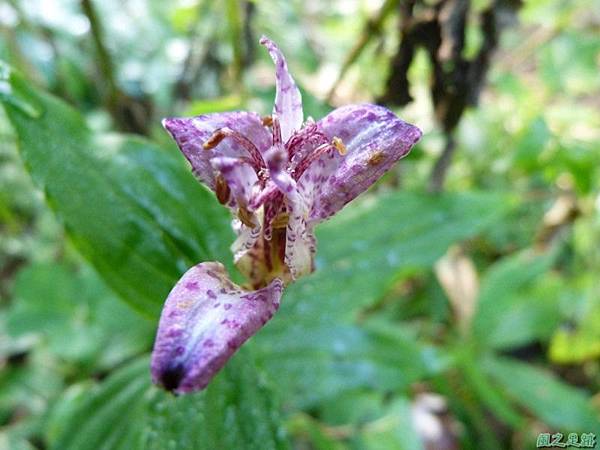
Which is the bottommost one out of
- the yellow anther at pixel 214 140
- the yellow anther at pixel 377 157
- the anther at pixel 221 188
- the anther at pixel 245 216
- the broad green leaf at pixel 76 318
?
the anther at pixel 245 216

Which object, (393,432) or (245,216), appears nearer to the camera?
(245,216)

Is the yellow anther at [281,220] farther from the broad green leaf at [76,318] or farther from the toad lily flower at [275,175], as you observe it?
the broad green leaf at [76,318]

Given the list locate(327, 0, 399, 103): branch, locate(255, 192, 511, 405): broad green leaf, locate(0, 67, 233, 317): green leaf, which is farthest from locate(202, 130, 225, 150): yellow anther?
locate(327, 0, 399, 103): branch

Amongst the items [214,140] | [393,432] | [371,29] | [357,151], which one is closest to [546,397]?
[393,432]

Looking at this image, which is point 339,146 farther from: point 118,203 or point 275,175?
point 118,203

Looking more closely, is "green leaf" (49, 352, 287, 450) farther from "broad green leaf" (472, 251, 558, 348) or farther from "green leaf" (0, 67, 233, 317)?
"broad green leaf" (472, 251, 558, 348)

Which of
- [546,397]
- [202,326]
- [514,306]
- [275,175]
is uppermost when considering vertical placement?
[514,306]

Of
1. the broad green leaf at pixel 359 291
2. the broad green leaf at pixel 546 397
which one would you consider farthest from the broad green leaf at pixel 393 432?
the broad green leaf at pixel 546 397
